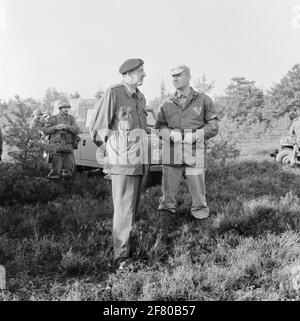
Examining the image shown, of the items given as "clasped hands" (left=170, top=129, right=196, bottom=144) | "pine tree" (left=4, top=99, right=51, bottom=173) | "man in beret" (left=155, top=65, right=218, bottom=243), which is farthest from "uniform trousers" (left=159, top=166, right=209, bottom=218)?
"pine tree" (left=4, top=99, right=51, bottom=173)

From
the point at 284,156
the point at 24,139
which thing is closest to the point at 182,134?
the point at 24,139

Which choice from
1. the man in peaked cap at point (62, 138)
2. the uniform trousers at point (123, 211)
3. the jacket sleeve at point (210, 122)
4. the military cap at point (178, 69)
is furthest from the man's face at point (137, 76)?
the man in peaked cap at point (62, 138)

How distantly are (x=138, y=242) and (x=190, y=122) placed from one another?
1650 millimetres

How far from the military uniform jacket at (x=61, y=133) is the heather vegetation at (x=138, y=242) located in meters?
0.77

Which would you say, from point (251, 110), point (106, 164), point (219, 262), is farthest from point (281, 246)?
point (251, 110)

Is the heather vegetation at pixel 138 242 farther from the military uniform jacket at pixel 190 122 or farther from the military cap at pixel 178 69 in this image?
the military cap at pixel 178 69

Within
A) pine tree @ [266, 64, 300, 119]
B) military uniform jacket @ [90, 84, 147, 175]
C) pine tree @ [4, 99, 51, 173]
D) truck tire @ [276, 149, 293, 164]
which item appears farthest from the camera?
pine tree @ [266, 64, 300, 119]

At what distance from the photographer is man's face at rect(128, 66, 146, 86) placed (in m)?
4.03

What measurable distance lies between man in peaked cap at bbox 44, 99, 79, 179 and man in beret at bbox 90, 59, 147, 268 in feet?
13.1

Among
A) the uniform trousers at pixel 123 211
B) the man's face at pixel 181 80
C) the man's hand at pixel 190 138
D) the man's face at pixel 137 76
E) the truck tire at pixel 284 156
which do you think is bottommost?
the uniform trousers at pixel 123 211

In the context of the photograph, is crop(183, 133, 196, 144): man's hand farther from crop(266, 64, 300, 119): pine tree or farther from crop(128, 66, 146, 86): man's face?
crop(266, 64, 300, 119): pine tree

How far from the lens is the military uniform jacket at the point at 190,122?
4797 mm
